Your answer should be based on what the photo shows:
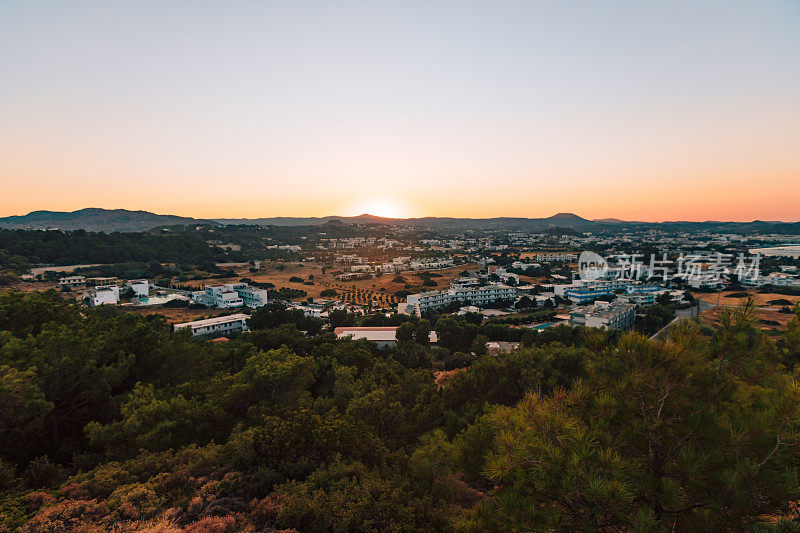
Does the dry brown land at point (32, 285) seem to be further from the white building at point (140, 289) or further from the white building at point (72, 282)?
the white building at point (140, 289)

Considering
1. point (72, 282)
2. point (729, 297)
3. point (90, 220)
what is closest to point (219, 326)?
point (72, 282)

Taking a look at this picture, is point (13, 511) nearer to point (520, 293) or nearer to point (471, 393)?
point (471, 393)

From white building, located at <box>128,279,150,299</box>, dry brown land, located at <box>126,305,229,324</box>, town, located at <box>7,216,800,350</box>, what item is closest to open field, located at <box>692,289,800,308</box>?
town, located at <box>7,216,800,350</box>

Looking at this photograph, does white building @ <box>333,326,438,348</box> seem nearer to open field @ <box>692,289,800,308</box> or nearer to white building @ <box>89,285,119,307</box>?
white building @ <box>89,285,119,307</box>

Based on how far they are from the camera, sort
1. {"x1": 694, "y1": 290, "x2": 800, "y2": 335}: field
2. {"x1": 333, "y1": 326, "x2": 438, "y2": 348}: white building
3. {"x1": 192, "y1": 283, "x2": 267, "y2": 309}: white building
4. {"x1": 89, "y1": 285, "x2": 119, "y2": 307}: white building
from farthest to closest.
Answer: {"x1": 192, "y1": 283, "x2": 267, "y2": 309}: white building < {"x1": 89, "y1": 285, "x2": 119, "y2": 307}: white building < {"x1": 694, "y1": 290, "x2": 800, "y2": 335}: field < {"x1": 333, "y1": 326, "x2": 438, "y2": 348}: white building

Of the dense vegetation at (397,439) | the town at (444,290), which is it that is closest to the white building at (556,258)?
the town at (444,290)

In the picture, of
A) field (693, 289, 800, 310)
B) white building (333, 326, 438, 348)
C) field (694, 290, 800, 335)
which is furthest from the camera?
field (693, 289, 800, 310)

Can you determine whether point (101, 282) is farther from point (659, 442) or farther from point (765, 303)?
point (765, 303)
